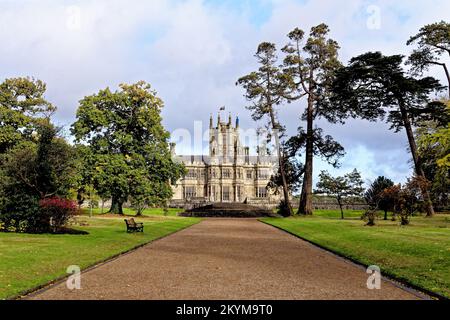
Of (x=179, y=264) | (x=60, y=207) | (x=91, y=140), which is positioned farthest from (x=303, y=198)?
(x=179, y=264)

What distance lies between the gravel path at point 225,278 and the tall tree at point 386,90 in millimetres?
27193

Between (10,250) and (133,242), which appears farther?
(133,242)

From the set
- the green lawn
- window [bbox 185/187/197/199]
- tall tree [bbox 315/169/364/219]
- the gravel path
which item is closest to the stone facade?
window [bbox 185/187/197/199]

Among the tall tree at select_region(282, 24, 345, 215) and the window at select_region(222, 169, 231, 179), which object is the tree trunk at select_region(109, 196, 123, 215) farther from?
the window at select_region(222, 169, 231, 179)

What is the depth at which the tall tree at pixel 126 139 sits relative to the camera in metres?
42.6

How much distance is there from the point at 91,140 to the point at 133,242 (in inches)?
1121

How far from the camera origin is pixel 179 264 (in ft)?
42.8

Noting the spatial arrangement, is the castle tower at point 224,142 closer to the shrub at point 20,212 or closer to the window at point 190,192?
the window at point 190,192

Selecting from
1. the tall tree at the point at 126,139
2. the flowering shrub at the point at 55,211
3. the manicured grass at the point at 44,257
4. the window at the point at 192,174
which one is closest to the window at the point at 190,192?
the window at the point at 192,174

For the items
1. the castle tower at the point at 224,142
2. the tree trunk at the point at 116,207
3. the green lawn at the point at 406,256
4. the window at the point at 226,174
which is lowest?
the green lawn at the point at 406,256

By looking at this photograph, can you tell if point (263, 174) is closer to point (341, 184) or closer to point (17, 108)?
point (341, 184)

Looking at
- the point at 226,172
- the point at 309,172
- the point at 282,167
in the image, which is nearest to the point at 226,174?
the point at 226,172
